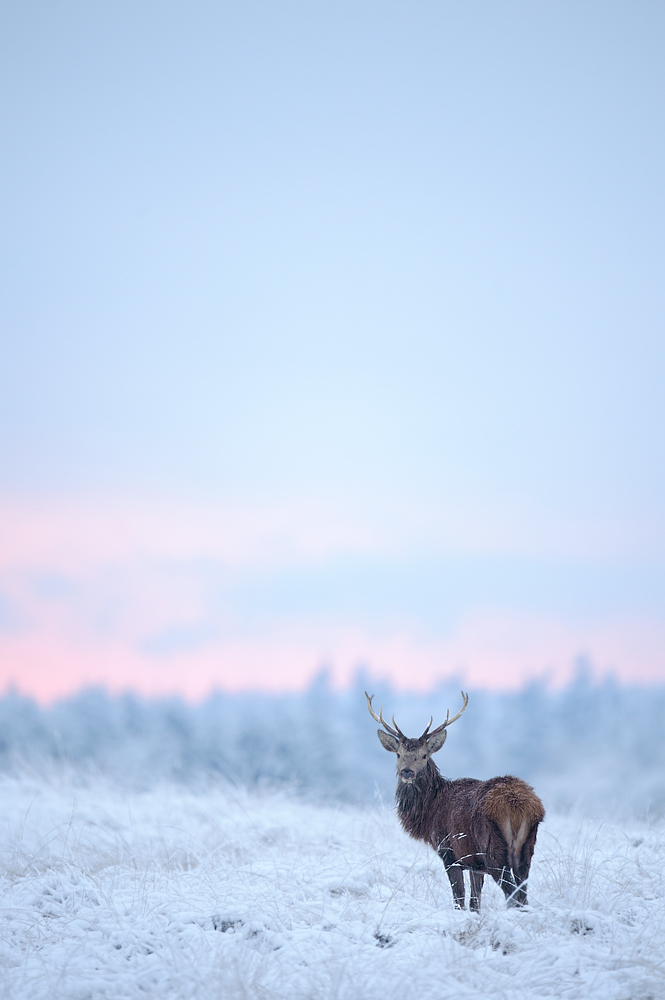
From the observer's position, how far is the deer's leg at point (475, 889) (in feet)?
23.1

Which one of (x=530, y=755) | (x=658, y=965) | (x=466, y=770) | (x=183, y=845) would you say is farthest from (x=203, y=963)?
(x=530, y=755)

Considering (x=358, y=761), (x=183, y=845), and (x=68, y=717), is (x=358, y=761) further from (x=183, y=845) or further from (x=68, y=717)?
(x=183, y=845)

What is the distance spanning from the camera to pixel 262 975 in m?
5.66

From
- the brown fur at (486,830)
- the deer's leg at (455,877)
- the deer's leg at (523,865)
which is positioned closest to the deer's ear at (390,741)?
the brown fur at (486,830)

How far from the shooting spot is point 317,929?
21.4 ft

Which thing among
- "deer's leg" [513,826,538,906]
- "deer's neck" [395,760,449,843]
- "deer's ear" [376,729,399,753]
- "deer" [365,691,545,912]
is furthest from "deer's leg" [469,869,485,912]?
"deer's ear" [376,729,399,753]

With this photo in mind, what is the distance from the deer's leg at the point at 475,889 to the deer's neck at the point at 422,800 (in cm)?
68

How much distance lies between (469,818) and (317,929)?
1667 millimetres

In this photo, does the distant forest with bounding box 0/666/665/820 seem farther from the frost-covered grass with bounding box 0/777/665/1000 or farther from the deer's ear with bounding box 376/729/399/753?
the deer's ear with bounding box 376/729/399/753

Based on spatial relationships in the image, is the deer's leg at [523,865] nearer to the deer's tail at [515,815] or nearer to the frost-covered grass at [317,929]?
the deer's tail at [515,815]

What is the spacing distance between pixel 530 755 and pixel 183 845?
33487 mm

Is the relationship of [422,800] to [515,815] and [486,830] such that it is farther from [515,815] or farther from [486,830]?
[515,815]

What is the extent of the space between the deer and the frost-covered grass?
12.0 inches

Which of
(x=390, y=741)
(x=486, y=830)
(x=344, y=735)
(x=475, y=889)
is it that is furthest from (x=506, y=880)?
(x=344, y=735)
